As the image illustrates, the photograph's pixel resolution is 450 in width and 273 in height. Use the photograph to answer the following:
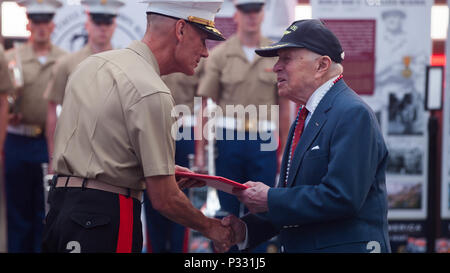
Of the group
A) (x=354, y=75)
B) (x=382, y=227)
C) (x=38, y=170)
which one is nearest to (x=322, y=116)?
(x=382, y=227)

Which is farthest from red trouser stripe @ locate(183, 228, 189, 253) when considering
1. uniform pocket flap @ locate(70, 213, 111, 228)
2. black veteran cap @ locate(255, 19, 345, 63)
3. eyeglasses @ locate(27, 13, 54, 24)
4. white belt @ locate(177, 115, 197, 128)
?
black veteran cap @ locate(255, 19, 345, 63)

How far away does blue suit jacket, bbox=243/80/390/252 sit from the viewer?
2.68 meters

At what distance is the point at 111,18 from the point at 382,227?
3557 mm

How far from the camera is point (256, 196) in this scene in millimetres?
2961

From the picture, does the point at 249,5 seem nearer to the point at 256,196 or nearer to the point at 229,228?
the point at 229,228

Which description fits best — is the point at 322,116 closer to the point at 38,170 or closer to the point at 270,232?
the point at 270,232

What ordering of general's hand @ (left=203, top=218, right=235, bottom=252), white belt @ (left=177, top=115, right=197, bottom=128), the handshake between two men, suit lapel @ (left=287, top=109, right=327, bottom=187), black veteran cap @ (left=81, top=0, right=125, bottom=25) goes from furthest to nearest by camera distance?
white belt @ (left=177, top=115, right=197, bottom=128) → black veteran cap @ (left=81, top=0, right=125, bottom=25) → general's hand @ (left=203, top=218, right=235, bottom=252) → the handshake between two men → suit lapel @ (left=287, top=109, right=327, bottom=187)

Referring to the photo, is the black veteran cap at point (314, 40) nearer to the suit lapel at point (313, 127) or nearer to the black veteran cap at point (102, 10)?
the suit lapel at point (313, 127)

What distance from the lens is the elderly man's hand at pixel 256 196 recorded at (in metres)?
2.93

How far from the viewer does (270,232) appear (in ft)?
11.1

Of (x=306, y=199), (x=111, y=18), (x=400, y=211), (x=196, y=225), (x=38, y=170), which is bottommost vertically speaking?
(x=400, y=211)

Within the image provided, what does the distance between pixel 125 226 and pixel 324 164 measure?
869 millimetres

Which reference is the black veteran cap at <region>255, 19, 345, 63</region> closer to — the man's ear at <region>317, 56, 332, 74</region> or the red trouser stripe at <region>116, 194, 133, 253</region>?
the man's ear at <region>317, 56, 332, 74</region>

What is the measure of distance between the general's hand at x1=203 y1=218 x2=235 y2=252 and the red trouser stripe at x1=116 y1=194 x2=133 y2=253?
Result: 1.69ft
